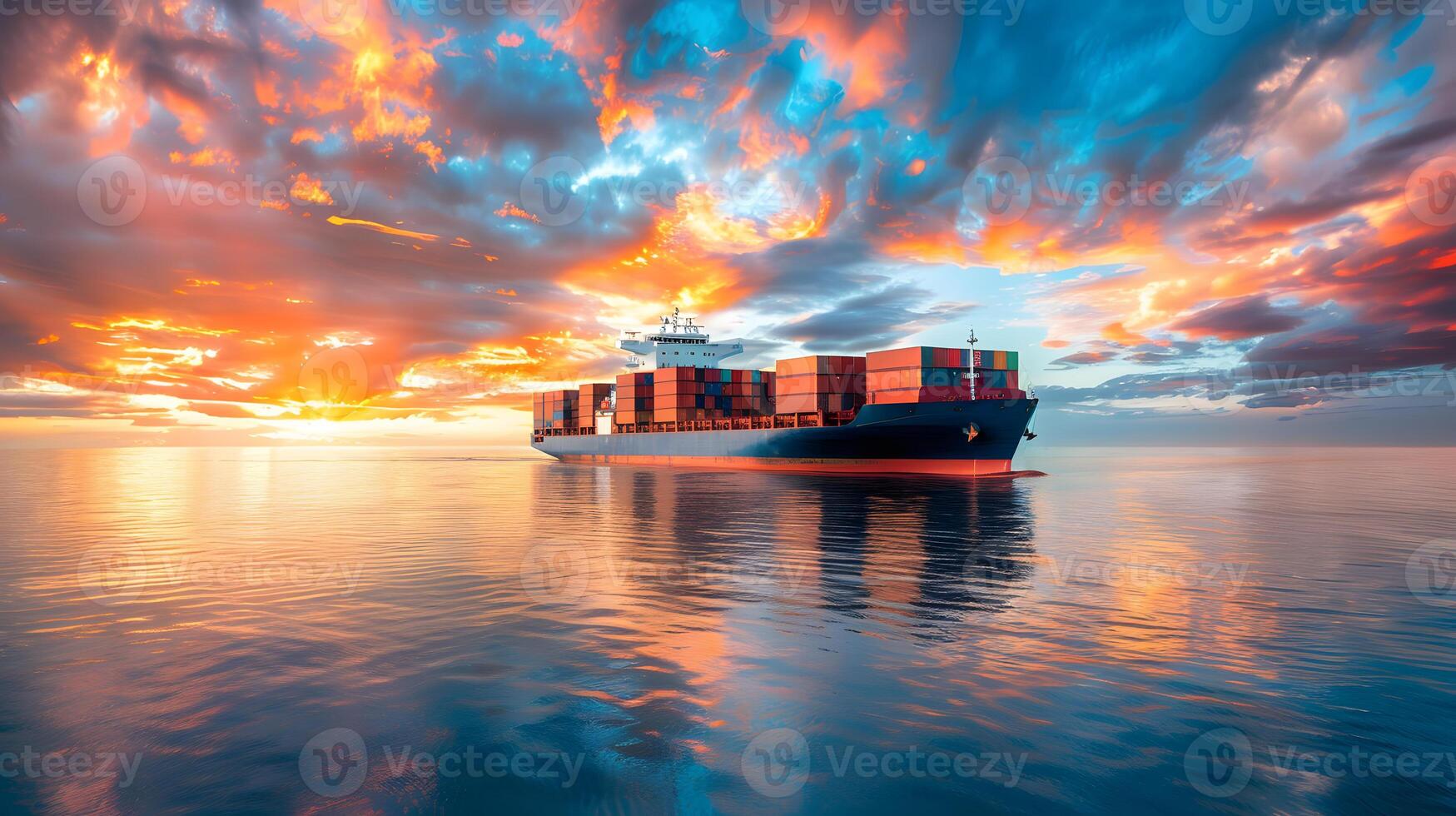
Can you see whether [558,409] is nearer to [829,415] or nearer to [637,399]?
[637,399]

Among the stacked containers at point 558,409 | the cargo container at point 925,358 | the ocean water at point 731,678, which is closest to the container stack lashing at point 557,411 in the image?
the stacked containers at point 558,409

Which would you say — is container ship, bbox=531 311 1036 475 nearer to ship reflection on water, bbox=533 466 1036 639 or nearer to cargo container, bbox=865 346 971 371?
cargo container, bbox=865 346 971 371

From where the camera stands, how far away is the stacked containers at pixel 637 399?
85312 millimetres

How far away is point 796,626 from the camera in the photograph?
12.0m

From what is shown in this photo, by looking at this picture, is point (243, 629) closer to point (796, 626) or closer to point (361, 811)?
point (361, 811)

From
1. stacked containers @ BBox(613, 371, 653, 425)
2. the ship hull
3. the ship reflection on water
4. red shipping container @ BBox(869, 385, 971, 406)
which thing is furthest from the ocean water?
stacked containers @ BBox(613, 371, 653, 425)

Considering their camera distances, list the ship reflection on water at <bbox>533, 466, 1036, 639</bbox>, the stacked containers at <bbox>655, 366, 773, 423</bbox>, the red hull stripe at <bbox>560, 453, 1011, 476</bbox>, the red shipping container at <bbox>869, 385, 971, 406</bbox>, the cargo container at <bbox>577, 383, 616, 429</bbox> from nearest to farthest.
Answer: the ship reflection on water at <bbox>533, 466, 1036, 639</bbox> → the red shipping container at <bbox>869, 385, 971, 406</bbox> → the red hull stripe at <bbox>560, 453, 1011, 476</bbox> → the stacked containers at <bbox>655, 366, 773, 423</bbox> → the cargo container at <bbox>577, 383, 616, 429</bbox>

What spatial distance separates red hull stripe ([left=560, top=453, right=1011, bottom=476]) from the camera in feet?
190

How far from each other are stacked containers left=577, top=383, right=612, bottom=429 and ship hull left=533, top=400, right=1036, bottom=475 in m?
26.9

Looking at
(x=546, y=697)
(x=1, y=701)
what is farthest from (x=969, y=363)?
(x=1, y=701)

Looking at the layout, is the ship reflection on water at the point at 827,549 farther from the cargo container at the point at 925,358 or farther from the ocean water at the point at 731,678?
the cargo container at the point at 925,358

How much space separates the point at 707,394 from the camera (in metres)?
80.5

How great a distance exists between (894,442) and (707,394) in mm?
28957

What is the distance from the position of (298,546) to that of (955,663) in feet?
75.0
